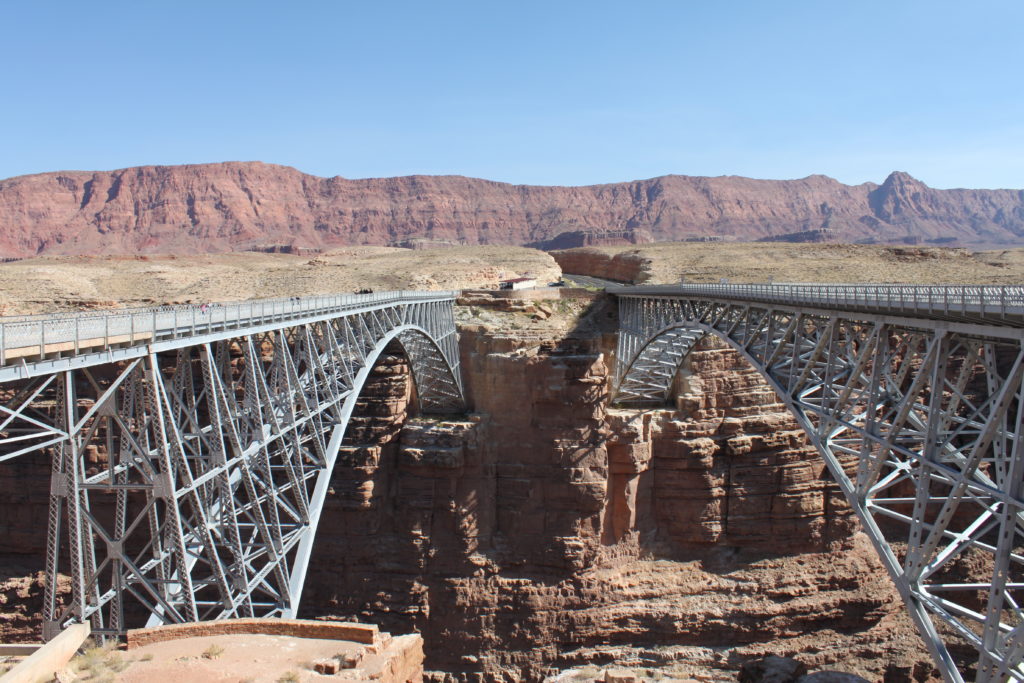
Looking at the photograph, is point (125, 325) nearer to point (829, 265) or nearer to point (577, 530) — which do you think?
point (577, 530)

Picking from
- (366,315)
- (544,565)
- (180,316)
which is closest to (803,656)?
(544,565)

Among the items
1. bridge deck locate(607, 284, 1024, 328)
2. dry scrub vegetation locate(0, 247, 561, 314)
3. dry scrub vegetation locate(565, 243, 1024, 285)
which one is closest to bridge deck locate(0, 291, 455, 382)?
bridge deck locate(607, 284, 1024, 328)

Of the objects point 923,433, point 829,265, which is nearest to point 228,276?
point 829,265

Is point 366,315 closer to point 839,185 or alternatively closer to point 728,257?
point 728,257

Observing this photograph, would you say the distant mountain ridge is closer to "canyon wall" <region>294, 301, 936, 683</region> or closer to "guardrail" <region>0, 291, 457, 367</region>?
"canyon wall" <region>294, 301, 936, 683</region>

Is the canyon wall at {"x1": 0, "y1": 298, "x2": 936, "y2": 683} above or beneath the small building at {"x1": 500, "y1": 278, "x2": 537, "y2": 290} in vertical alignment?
beneath

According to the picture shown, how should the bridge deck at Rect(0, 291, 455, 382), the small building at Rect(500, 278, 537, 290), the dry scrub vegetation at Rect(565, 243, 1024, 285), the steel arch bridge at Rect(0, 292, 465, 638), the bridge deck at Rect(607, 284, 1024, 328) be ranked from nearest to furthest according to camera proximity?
1. the bridge deck at Rect(0, 291, 455, 382)
2. the steel arch bridge at Rect(0, 292, 465, 638)
3. the bridge deck at Rect(607, 284, 1024, 328)
4. the dry scrub vegetation at Rect(565, 243, 1024, 285)
5. the small building at Rect(500, 278, 537, 290)
